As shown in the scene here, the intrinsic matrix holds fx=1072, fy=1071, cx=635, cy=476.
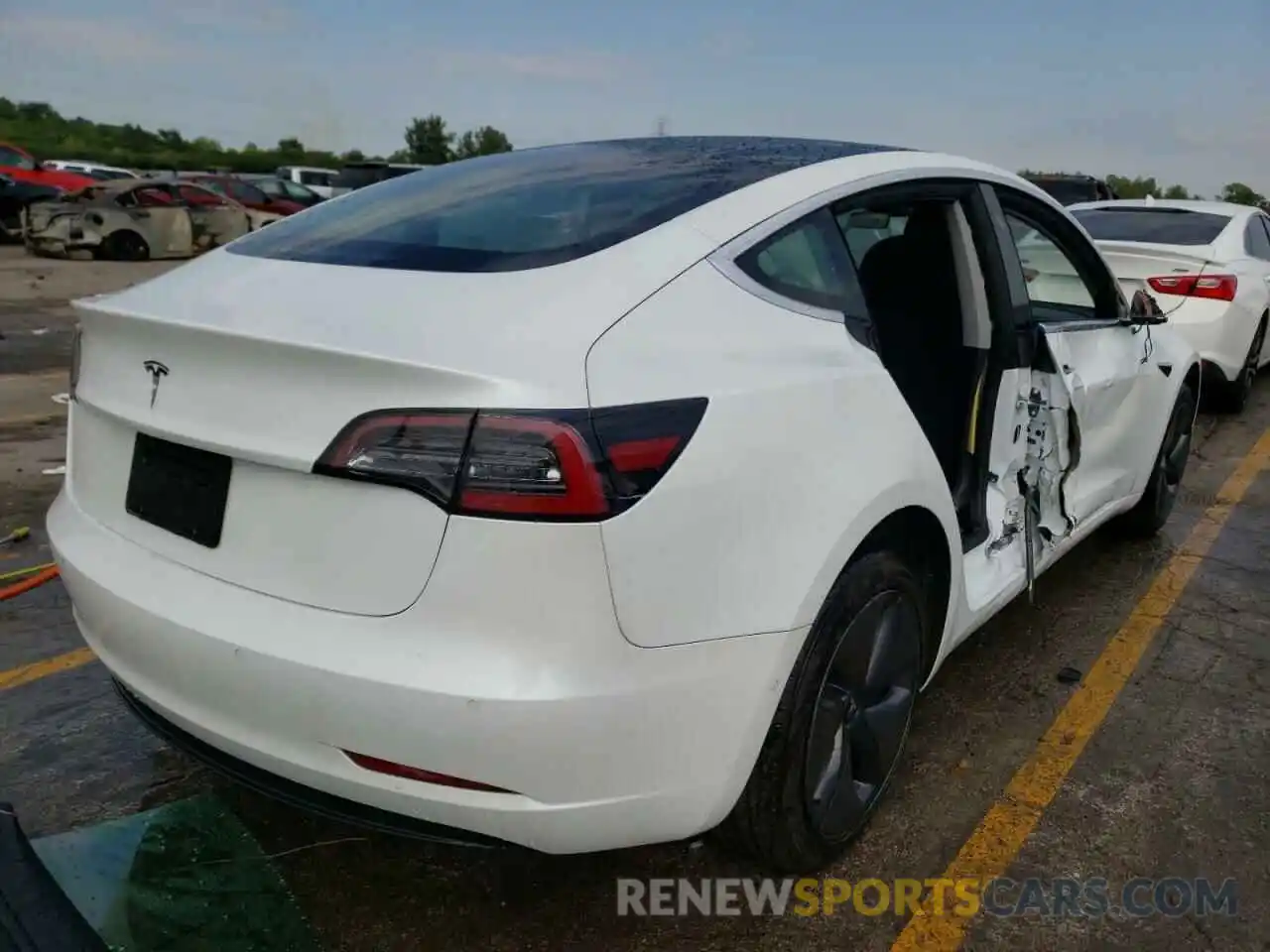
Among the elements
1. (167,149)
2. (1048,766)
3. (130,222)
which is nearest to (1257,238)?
(1048,766)

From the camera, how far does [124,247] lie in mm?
17109

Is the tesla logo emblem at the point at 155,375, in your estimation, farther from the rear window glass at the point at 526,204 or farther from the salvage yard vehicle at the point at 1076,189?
the salvage yard vehicle at the point at 1076,189

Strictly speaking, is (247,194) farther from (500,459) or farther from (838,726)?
(500,459)

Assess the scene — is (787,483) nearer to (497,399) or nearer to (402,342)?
(497,399)

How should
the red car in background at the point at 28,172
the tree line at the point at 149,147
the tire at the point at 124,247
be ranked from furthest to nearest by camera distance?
the tree line at the point at 149,147 < the red car in background at the point at 28,172 < the tire at the point at 124,247

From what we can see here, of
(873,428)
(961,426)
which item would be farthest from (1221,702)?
(873,428)

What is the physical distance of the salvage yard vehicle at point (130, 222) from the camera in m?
16.7

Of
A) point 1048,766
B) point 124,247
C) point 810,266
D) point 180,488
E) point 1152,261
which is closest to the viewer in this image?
point 180,488

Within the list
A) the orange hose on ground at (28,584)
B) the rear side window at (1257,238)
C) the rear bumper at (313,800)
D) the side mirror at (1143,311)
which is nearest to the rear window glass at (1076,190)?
the rear side window at (1257,238)

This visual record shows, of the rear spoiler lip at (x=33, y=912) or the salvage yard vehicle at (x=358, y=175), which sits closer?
the rear spoiler lip at (x=33, y=912)

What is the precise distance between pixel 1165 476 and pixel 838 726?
3.05m

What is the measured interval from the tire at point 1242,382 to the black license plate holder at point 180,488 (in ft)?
24.6

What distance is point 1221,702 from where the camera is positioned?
10.9 ft

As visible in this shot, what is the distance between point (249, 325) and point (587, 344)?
0.62 metres
